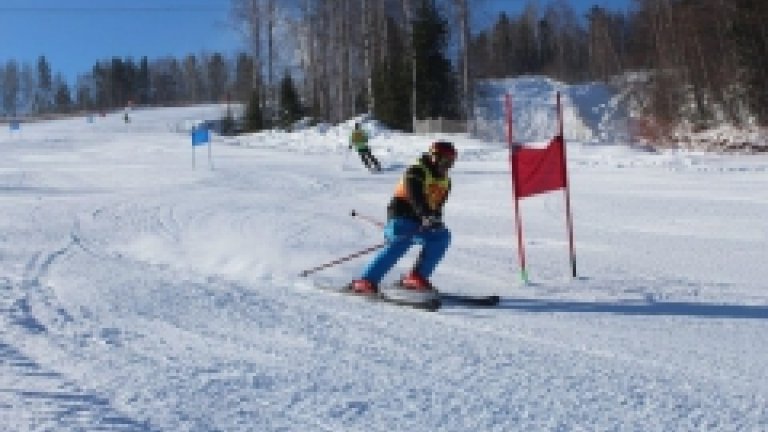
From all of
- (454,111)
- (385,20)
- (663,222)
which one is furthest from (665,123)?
(663,222)

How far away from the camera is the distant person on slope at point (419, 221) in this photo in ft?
22.6

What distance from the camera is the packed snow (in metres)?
4.23

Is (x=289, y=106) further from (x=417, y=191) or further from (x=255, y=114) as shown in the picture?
(x=417, y=191)

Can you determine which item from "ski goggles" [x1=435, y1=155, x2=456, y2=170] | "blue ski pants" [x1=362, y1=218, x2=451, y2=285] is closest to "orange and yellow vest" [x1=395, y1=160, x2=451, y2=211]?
"ski goggles" [x1=435, y1=155, x2=456, y2=170]

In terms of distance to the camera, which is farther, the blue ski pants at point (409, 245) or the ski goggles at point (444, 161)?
the blue ski pants at point (409, 245)

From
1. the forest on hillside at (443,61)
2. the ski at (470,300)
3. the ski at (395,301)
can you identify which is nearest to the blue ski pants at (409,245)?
the ski at (395,301)

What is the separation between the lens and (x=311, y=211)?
14.2 meters

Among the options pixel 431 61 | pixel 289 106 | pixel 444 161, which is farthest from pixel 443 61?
pixel 444 161

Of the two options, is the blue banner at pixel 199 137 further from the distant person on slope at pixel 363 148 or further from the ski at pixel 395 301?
the ski at pixel 395 301

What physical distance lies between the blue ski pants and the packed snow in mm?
374

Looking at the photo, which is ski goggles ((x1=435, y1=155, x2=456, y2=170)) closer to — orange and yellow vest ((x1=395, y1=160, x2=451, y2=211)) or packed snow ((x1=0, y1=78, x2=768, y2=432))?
orange and yellow vest ((x1=395, y1=160, x2=451, y2=211))

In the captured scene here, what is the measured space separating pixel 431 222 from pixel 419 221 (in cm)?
19

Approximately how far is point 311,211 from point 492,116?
35110 millimetres

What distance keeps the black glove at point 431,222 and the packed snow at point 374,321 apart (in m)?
0.73
